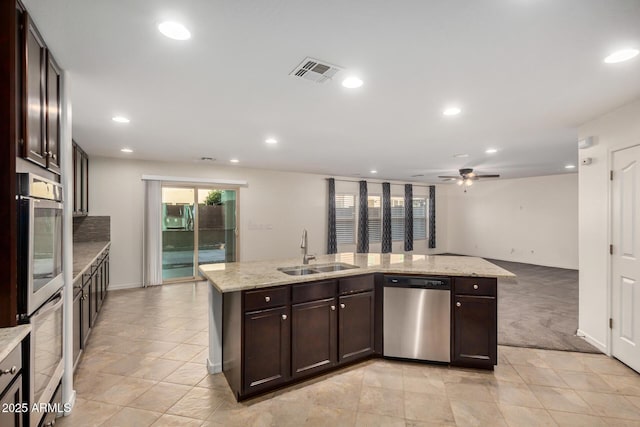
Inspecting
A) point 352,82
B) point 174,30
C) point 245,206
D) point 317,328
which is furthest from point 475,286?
point 245,206

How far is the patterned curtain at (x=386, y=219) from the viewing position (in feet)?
28.7

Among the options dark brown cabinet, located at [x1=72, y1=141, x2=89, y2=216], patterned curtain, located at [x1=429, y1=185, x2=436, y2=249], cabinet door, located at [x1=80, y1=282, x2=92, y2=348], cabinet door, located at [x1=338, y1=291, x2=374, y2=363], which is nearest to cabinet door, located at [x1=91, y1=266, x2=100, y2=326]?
cabinet door, located at [x1=80, y1=282, x2=92, y2=348]

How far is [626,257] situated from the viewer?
2.87m

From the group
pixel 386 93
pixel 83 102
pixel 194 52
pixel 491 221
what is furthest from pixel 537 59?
pixel 491 221

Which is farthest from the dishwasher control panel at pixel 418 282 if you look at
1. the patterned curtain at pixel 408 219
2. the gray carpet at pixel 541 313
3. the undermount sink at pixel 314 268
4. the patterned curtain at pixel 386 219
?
the patterned curtain at pixel 408 219

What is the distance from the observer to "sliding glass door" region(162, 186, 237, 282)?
6098 millimetres

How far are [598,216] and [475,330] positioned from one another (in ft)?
6.20

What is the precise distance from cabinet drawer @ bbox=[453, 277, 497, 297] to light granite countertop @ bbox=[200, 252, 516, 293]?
0.21 ft

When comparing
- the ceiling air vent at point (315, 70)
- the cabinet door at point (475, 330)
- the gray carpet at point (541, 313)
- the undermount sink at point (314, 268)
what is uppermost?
the ceiling air vent at point (315, 70)

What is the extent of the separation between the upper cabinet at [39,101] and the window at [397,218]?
809cm

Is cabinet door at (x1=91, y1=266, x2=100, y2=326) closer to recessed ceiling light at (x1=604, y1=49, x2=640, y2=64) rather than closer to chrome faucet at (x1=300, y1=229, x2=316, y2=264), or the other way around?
chrome faucet at (x1=300, y1=229, x2=316, y2=264)

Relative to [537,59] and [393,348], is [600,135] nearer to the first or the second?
[537,59]

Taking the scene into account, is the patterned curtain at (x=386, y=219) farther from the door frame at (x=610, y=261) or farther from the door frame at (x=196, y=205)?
the door frame at (x=610, y=261)

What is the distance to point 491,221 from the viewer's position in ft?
29.6
